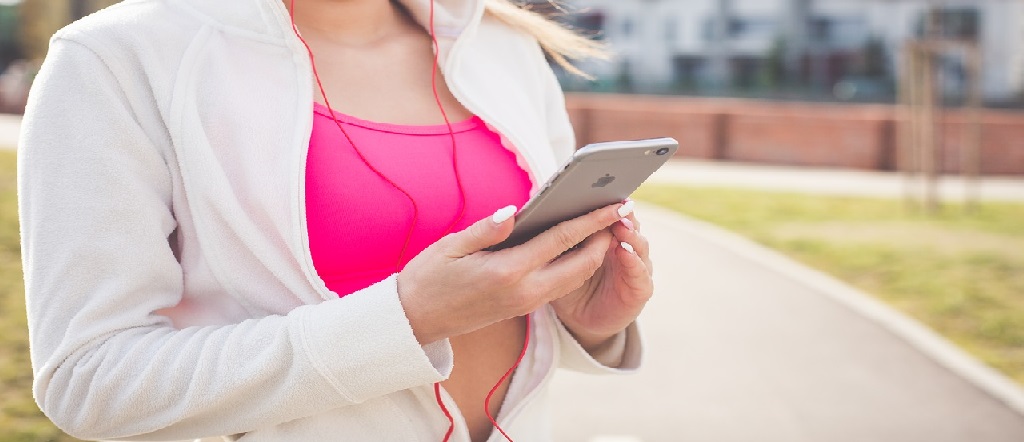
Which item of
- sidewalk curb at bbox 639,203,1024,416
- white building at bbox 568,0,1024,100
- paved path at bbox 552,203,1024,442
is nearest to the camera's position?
paved path at bbox 552,203,1024,442

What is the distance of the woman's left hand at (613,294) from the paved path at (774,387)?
Answer: 9.43 feet

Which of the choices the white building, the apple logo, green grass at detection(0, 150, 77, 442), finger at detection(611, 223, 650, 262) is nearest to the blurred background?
green grass at detection(0, 150, 77, 442)

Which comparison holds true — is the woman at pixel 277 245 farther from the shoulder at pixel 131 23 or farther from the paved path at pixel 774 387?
the paved path at pixel 774 387

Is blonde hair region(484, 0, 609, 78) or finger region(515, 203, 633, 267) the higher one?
blonde hair region(484, 0, 609, 78)

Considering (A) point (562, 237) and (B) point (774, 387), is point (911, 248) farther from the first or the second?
(A) point (562, 237)

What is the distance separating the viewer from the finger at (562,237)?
1.30 metres

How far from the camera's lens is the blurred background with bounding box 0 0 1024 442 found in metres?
4.84

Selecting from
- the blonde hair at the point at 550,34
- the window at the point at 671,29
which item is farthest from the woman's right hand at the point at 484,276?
the window at the point at 671,29

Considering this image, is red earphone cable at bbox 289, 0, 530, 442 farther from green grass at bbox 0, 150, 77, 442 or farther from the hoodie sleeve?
green grass at bbox 0, 150, 77, 442

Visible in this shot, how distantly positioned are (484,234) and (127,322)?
0.44 meters

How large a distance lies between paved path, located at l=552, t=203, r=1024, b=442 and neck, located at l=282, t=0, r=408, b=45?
299cm

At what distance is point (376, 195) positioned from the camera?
4.96ft

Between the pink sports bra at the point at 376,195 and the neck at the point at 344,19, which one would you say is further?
the neck at the point at 344,19

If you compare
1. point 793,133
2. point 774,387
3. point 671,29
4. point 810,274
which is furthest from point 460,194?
point 671,29
